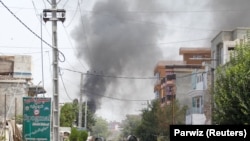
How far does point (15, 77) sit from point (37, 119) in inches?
1291

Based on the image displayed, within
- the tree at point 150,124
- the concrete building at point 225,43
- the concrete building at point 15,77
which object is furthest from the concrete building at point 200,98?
the concrete building at point 15,77

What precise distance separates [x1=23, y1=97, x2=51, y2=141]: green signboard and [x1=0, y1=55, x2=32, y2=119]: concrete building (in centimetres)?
2791

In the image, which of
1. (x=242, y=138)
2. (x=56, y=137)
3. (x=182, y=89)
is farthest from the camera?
(x=182, y=89)

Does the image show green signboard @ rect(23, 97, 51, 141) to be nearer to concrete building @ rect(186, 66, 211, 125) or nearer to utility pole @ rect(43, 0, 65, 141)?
utility pole @ rect(43, 0, 65, 141)

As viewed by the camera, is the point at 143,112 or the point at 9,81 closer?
the point at 9,81

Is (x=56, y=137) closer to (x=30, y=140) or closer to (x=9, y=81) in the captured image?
(x=30, y=140)

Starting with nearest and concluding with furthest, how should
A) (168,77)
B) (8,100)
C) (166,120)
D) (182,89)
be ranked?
(8,100)
(166,120)
(182,89)
(168,77)

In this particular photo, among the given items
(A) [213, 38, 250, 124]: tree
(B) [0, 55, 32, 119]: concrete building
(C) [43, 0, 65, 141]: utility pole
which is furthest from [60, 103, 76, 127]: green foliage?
(C) [43, 0, 65, 141]: utility pole

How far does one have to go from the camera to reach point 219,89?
1264 inches

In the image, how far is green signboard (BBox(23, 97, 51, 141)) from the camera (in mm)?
26641

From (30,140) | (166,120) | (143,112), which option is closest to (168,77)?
(143,112)

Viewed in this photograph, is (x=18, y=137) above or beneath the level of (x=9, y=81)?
beneath

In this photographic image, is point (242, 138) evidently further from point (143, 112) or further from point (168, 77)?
point (168, 77)

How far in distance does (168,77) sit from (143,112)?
16.8 meters
